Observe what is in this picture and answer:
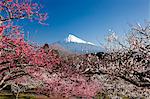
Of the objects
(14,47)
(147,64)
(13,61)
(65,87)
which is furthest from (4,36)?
(65,87)

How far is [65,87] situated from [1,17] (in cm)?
3021

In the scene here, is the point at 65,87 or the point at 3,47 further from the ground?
the point at 3,47

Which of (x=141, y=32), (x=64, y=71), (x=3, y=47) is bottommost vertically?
(x=64, y=71)

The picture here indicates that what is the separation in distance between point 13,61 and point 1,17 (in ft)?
9.39

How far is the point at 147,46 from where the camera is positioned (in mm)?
→ 14844

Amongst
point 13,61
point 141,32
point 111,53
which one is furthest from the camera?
point 111,53

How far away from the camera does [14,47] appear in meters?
13.5

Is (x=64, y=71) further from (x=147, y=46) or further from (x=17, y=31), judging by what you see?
(x=147, y=46)

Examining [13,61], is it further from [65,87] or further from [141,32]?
[65,87]

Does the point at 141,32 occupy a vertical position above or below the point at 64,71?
above

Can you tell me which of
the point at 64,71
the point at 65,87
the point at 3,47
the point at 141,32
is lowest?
the point at 65,87

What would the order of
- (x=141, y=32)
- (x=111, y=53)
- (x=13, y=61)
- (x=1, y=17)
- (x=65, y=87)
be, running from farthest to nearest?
(x=65, y=87), (x=111, y=53), (x=141, y=32), (x=13, y=61), (x=1, y=17)

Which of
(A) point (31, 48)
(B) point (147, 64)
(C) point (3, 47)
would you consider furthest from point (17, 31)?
(B) point (147, 64)

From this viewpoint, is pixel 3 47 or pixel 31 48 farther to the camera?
pixel 31 48
